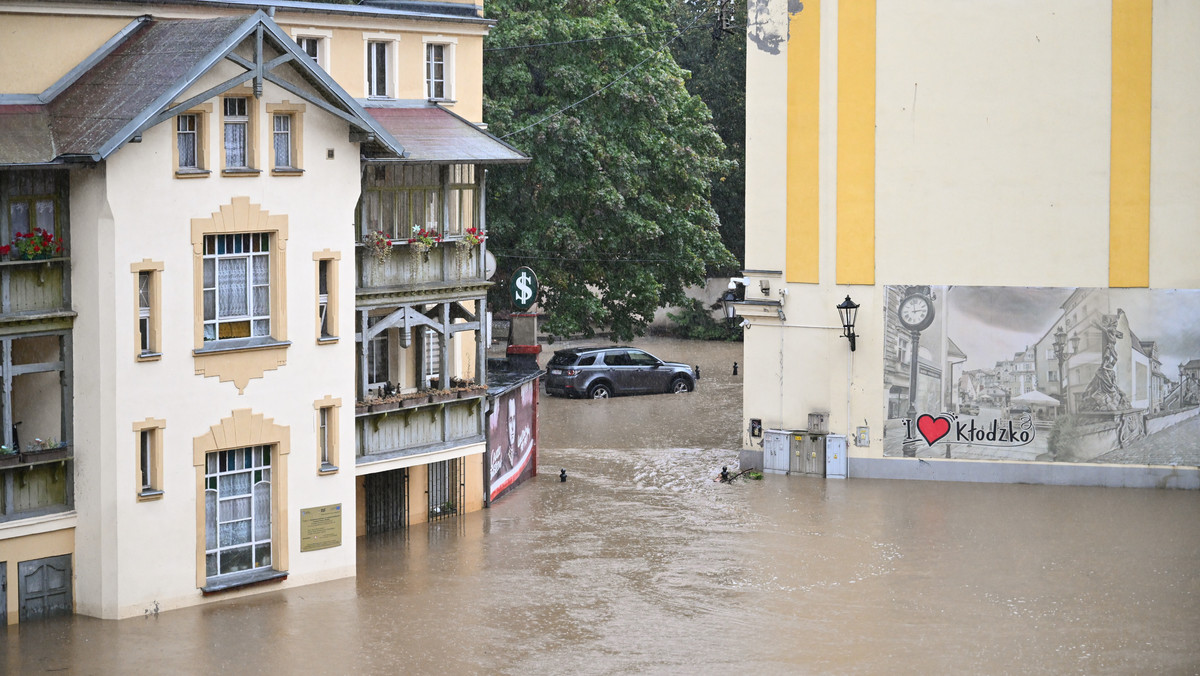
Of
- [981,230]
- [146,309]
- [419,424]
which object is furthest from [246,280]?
[981,230]

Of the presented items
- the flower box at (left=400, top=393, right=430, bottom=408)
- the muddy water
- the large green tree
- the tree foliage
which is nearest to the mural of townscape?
the muddy water

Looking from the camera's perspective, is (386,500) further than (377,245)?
Yes

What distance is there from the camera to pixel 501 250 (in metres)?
43.2

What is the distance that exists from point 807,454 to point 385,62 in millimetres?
11692

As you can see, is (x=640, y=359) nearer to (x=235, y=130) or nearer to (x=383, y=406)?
(x=383, y=406)

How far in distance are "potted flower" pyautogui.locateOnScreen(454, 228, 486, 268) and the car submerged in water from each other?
14500 millimetres

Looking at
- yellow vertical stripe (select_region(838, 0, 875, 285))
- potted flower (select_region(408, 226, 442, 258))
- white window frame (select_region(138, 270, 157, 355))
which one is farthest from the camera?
yellow vertical stripe (select_region(838, 0, 875, 285))

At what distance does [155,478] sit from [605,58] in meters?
23.2

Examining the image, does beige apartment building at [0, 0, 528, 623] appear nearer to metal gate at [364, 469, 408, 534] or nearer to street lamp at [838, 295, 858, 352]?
metal gate at [364, 469, 408, 534]

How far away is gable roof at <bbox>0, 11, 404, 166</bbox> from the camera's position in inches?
865

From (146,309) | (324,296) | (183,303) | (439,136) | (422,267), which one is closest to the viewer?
(146,309)

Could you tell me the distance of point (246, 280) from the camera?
24062 millimetres

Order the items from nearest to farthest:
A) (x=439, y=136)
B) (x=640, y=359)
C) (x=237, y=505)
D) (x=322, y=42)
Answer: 1. (x=237, y=505)
2. (x=322, y=42)
3. (x=439, y=136)
4. (x=640, y=359)

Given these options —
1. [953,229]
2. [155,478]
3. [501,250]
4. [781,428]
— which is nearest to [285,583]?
[155,478]
